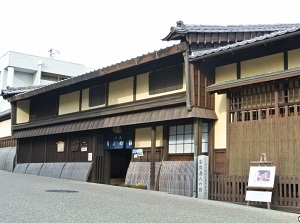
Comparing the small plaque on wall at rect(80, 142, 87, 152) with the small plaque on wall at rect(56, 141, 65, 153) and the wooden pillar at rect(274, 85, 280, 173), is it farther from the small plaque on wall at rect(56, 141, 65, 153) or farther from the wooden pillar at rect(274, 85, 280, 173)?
the wooden pillar at rect(274, 85, 280, 173)

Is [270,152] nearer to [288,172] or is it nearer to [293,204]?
[288,172]

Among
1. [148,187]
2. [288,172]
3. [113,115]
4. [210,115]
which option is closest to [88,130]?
[113,115]

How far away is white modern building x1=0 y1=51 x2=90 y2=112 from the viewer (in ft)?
160

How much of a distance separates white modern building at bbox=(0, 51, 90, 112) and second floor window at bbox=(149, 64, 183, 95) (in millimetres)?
36125

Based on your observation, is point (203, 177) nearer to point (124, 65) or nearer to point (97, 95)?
point (124, 65)

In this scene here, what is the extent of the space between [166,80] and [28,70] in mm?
39165

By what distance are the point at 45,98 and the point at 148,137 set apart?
930 cm

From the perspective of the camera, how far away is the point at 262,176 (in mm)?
11008

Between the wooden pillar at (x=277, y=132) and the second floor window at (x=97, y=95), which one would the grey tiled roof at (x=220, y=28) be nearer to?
the wooden pillar at (x=277, y=132)

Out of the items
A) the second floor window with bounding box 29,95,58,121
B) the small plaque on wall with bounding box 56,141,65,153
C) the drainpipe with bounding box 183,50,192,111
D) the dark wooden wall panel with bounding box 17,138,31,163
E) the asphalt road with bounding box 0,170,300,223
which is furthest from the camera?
the dark wooden wall panel with bounding box 17,138,31,163

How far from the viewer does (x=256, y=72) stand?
12.5 metres

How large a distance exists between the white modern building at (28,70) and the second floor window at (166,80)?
36.1 m

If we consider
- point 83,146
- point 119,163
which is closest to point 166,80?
point 83,146

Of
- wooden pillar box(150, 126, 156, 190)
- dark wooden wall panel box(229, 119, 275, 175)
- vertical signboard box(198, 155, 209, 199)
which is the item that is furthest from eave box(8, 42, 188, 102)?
vertical signboard box(198, 155, 209, 199)
